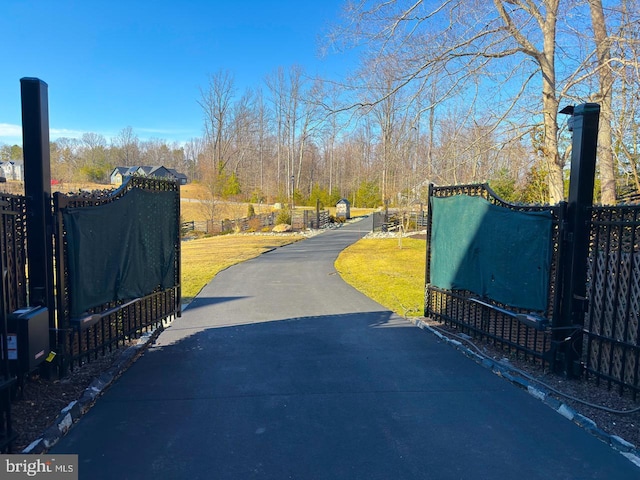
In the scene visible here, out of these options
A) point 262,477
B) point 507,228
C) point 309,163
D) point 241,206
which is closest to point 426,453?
point 262,477

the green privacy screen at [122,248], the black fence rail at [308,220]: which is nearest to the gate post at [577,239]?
the green privacy screen at [122,248]

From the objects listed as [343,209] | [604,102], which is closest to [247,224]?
[343,209]

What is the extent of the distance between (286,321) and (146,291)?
8.56 ft

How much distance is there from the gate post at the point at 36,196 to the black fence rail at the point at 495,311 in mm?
5117

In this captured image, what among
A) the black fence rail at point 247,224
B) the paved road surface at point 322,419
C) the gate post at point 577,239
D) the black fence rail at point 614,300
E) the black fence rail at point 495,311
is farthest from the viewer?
the black fence rail at point 247,224

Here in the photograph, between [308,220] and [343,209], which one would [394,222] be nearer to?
[308,220]

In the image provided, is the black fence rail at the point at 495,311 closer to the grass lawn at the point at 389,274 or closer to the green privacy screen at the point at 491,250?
the green privacy screen at the point at 491,250

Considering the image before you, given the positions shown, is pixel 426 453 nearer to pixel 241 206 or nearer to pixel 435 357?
pixel 435 357

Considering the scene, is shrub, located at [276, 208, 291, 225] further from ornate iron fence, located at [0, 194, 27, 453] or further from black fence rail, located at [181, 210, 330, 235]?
ornate iron fence, located at [0, 194, 27, 453]

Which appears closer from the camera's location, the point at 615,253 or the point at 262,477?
the point at 262,477

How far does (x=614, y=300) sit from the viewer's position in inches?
168

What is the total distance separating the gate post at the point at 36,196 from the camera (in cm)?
428

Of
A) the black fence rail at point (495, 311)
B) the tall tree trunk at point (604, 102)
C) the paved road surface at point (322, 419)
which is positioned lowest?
the paved road surface at point (322, 419)

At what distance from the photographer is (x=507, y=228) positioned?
219 inches
